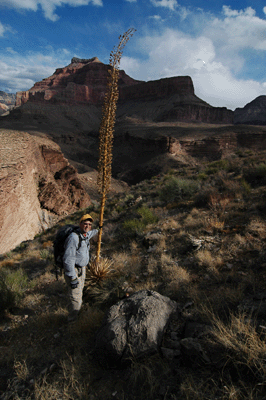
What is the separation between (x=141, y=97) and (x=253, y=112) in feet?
184

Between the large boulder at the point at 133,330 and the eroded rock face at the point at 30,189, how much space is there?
27.6 ft

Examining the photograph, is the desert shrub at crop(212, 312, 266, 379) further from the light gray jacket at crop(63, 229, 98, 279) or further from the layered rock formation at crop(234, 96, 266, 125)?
the layered rock formation at crop(234, 96, 266, 125)

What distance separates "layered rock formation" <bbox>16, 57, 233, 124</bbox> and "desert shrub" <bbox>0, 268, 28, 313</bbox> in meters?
70.9

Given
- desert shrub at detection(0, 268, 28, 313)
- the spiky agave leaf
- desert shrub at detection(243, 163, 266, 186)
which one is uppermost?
desert shrub at detection(243, 163, 266, 186)

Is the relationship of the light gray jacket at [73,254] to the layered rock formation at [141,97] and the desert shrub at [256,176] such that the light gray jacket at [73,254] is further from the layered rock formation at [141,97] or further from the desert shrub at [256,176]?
the layered rock formation at [141,97]

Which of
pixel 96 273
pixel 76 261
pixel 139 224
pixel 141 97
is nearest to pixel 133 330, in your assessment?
pixel 76 261

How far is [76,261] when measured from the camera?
335 cm

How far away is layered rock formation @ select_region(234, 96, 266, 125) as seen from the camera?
96250mm

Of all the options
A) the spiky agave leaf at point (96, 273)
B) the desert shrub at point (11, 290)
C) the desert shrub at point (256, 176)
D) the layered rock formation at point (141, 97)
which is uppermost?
the layered rock formation at point (141, 97)

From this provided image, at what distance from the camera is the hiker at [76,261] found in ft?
10.4

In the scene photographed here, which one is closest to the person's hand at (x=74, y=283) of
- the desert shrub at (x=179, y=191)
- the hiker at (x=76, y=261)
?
the hiker at (x=76, y=261)

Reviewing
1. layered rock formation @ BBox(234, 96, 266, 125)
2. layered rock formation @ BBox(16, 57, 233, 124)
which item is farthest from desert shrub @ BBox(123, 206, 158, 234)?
layered rock formation @ BBox(234, 96, 266, 125)

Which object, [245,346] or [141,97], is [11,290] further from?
[141,97]

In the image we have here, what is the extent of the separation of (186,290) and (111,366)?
1492mm
